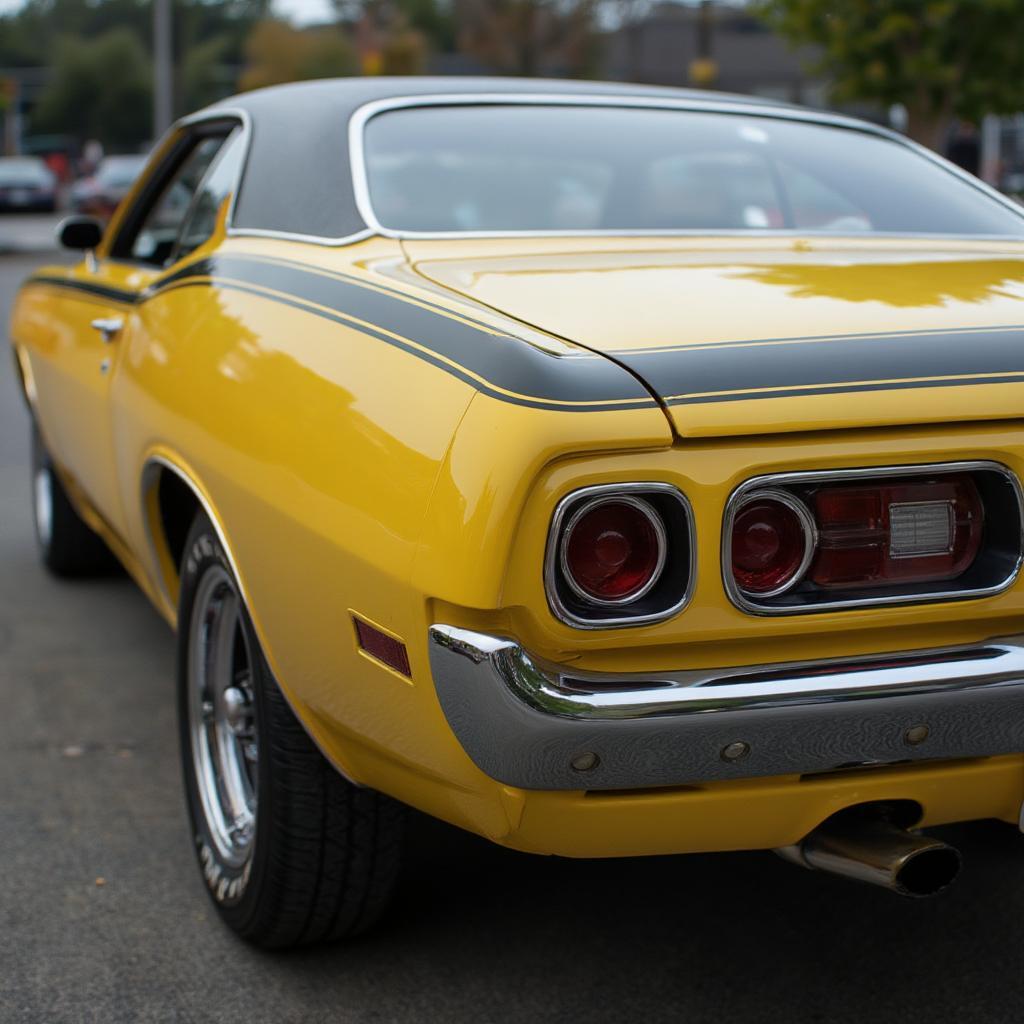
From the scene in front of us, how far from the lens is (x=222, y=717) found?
2.87m

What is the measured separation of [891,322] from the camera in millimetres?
2070

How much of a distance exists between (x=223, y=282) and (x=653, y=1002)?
1.53m

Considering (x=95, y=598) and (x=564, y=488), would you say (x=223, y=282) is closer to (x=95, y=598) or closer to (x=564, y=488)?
(x=564, y=488)

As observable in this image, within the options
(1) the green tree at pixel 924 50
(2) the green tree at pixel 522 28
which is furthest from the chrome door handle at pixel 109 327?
(2) the green tree at pixel 522 28

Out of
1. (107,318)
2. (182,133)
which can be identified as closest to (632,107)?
(182,133)

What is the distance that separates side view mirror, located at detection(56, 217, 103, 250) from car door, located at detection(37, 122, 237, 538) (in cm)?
5

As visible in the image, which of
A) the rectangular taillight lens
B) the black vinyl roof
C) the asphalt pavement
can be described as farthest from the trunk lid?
the asphalt pavement

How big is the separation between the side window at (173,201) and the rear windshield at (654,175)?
0.81 m

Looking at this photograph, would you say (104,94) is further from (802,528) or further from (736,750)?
(736,750)

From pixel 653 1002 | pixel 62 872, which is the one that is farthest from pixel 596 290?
pixel 62 872

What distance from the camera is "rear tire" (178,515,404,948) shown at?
2395mm

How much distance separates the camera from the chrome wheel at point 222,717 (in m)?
2.73

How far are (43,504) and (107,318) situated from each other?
180 centimetres

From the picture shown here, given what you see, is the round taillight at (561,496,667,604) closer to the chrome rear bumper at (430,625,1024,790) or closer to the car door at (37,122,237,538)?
the chrome rear bumper at (430,625,1024,790)
